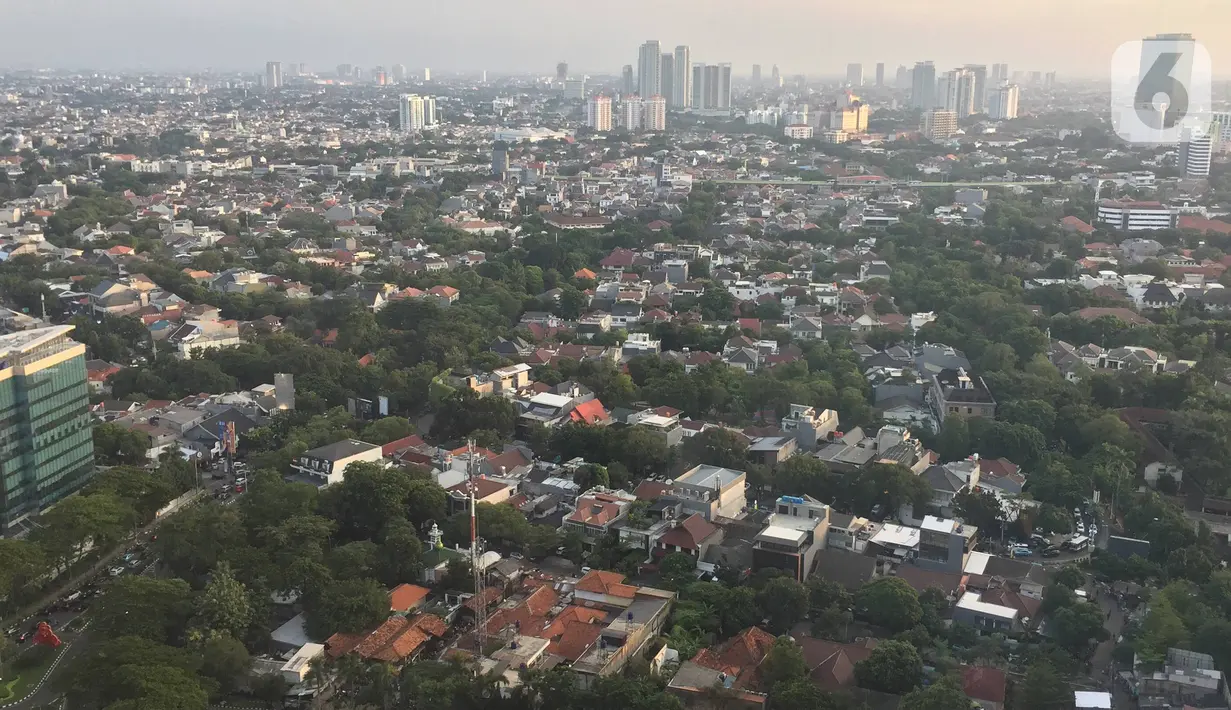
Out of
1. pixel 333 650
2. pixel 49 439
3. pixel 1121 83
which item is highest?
pixel 1121 83

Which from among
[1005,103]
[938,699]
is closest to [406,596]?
[938,699]

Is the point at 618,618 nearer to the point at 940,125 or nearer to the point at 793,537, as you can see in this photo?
the point at 793,537

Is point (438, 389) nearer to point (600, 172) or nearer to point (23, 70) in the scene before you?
point (600, 172)

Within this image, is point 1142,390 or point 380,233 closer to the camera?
point 1142,390

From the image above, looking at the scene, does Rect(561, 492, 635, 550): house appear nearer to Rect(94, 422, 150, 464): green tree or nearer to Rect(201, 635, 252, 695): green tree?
Rect(201, 635, 252, 695): green tree

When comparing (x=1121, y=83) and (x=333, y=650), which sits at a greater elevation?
(x=1121, y=83)

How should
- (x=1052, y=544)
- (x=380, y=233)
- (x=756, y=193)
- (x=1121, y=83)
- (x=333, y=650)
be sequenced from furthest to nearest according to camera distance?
(x=756, y=193)
(x=380, y=233)
(x=1121, y=83)
(x=1052, y=544)
(x=333, y=650)

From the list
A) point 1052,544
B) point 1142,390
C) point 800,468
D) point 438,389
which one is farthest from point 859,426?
point 438,389
